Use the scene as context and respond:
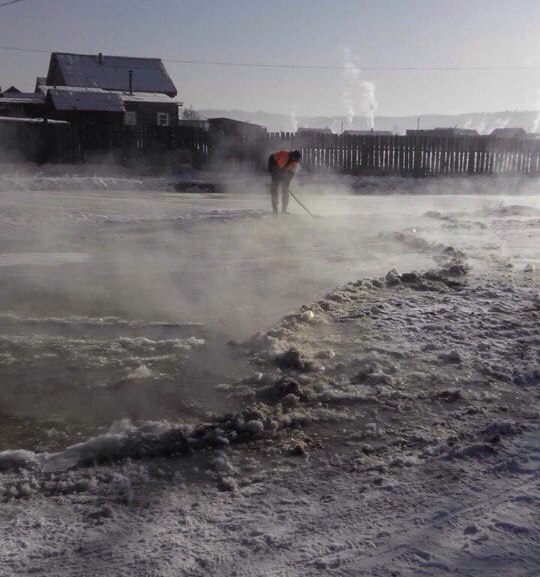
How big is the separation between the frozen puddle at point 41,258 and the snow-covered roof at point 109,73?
32.0 metres

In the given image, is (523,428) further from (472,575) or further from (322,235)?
(322,235)

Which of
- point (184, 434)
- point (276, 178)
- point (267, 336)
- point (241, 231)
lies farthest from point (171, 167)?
point (184, 434)

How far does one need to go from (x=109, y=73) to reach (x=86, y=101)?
6760 mm

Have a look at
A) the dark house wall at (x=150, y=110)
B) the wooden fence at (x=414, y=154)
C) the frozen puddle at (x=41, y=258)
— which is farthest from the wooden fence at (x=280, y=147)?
the frozen puddle at (x=41, y=258)

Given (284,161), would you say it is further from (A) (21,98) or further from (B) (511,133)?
(B) (511,133)

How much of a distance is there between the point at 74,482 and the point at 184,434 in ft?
1.96

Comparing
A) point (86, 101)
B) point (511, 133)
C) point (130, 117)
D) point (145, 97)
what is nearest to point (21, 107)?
point (130, 117)

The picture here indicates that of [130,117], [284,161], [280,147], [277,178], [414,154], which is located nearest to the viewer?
[284,161]

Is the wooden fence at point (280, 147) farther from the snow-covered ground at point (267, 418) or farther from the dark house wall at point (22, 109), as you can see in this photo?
the dark house wall at point (22, 109)

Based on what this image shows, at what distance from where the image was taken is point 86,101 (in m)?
32.6

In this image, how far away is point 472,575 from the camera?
7.21ft

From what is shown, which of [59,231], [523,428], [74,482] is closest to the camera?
[74,482]

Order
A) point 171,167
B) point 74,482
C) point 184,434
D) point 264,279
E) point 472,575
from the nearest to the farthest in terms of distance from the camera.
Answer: point 472,575, point 74,482, point 184,434, point 264,279, point 171,167

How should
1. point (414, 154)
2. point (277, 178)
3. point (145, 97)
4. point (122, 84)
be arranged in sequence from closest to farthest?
point (277, 178) → point (414, 154) → point (145, 97) → point (122, 84)
